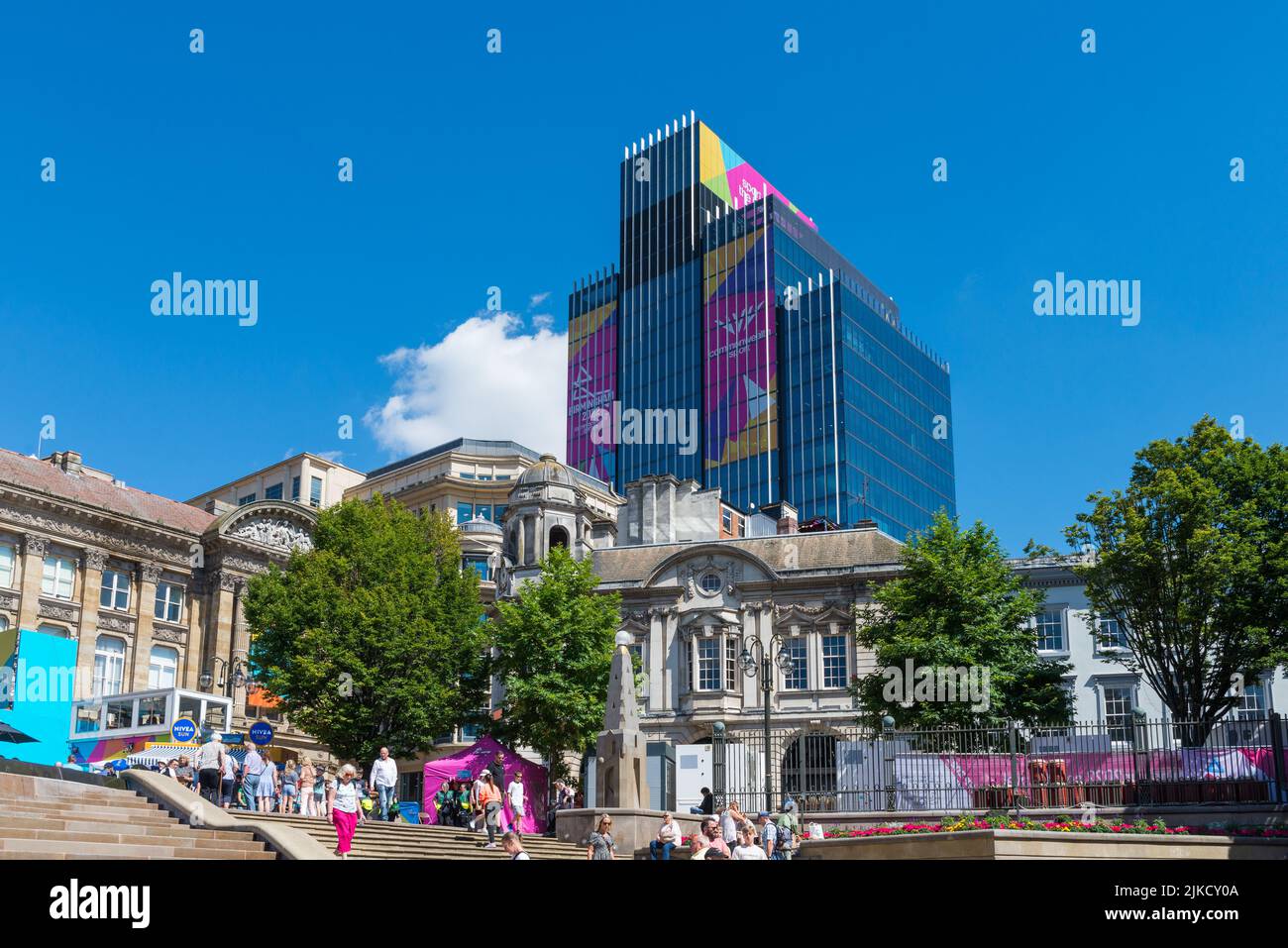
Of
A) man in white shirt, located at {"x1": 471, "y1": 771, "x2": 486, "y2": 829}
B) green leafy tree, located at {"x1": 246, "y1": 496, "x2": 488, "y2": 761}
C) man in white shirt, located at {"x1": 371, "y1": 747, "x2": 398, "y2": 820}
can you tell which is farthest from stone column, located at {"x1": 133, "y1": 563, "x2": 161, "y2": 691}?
man in white shirt, located at {"x1": 371, "y1": 747, "x2": 398, "y2": 820}

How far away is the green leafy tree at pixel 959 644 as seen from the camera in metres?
38.9

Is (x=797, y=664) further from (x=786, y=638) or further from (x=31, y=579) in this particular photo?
(x=31, y=579)

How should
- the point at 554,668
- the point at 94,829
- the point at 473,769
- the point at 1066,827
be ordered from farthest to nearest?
1. the point at 554,668
2. the point at 473,769
3. the point at 1066,827
4. the point at 94,829

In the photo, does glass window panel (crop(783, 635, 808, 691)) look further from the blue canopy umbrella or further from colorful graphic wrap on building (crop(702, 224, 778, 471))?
colorful graphic wrap on building (crop(702, 224, 778, 471))

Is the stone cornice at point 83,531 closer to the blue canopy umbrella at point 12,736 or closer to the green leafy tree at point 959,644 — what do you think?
the blue canopy umbrella at point 12,736

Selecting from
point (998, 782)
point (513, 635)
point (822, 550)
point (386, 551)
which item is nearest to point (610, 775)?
point (998, 782)

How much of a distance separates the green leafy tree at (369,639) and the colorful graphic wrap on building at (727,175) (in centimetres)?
9334

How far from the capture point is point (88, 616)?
5841 centimetres

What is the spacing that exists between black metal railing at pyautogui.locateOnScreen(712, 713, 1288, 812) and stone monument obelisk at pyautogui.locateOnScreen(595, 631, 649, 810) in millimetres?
4187

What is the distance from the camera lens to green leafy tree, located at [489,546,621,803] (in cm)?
4228

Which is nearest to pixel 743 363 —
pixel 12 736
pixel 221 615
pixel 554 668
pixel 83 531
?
pixel 221 615
